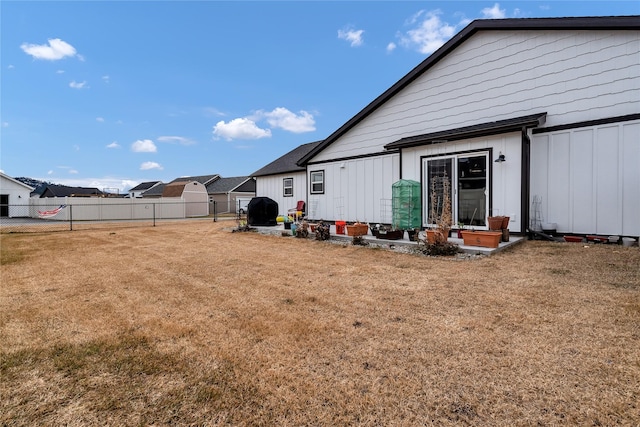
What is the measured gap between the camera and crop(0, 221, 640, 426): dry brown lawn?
5.66 feet

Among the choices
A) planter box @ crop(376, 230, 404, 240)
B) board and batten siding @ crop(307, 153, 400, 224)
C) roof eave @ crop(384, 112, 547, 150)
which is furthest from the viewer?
board and batten siding @ crop(307, 153, 400, 224)

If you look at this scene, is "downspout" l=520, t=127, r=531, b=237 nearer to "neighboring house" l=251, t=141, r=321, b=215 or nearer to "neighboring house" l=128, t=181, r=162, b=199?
"neighboring house" l=251, t=141, r=321, b=215

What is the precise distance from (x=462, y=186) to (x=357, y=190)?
12.4 feet

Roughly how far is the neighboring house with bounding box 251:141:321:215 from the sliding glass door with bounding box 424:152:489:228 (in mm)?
5697

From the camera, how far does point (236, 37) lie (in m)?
13.4

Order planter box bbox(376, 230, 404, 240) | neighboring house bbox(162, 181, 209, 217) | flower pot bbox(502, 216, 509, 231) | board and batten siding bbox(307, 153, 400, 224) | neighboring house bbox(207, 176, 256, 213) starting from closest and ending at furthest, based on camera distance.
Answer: flower pot bbox(502, 216, 509, 231)
planter box bbox(376, 230, 404, 240)
board and batten siding bbox(307, 153, 400, 224)
neighboring house bbox(162, 181, 209, 217)
neighboring house bbox(207, 176, 256, 213)

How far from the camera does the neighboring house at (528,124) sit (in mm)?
6348

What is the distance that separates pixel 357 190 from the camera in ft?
36.4

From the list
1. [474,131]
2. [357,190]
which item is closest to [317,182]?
[357,190]

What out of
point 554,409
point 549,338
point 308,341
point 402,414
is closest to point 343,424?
point 402,414

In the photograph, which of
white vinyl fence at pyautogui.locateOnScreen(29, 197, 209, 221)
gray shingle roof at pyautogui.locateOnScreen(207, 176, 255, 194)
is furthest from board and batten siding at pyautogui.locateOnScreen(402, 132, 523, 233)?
gray shingle roof at pyautogui.locateOnScreen(207, 176, 255, 194)

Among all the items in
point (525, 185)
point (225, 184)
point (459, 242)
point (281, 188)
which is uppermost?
point (225, 184)

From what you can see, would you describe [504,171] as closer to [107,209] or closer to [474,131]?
[474,131]

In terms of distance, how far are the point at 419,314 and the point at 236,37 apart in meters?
14.2
